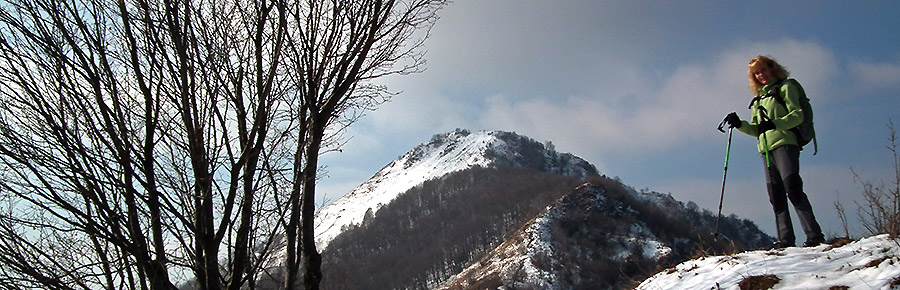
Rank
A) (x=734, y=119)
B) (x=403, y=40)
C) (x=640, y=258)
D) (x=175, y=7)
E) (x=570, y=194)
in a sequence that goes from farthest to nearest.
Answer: (x=570, y=194) < (x=640, y=258) < (x=734, y=119) < (x=403, y=40) < (x=175, y=7)

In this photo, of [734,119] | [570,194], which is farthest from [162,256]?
[570,194]

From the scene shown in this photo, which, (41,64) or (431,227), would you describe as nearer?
(41,64)

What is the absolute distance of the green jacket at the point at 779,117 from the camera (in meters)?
4.13

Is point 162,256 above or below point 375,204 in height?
below

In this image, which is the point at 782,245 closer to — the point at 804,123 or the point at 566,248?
the point at 804,123

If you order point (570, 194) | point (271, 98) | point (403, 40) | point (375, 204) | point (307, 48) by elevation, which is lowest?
point (271, 98)

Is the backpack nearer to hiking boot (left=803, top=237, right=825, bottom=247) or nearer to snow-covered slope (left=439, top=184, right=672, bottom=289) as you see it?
hiking boot (left=803, top=237, right=825, bottom=247)

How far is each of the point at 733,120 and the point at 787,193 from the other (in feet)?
2.28

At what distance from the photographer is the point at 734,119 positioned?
4469 millimetres

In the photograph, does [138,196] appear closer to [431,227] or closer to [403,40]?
[403,40]

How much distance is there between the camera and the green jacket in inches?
163

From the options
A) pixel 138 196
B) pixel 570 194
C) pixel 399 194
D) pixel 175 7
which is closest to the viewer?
pixel 138 196

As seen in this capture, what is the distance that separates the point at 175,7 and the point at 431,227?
14055 cm

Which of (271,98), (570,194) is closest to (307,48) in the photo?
(271,98)
